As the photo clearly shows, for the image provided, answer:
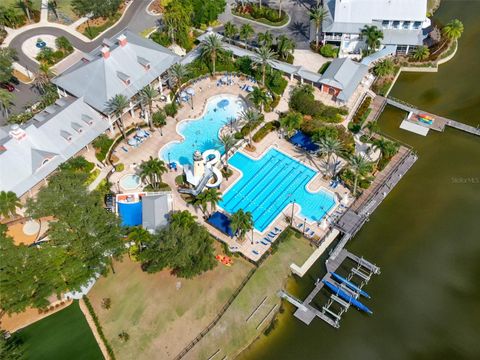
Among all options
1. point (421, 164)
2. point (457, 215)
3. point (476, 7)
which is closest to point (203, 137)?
point (421, 164)

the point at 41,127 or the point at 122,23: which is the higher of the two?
the point at 122,23

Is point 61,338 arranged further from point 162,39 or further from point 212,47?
point 162,39

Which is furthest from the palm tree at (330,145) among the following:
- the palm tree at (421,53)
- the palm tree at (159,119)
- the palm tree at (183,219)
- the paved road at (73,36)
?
the paved road at (73,36)

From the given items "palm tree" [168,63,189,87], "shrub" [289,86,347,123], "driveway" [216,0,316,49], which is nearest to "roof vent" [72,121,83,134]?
"palm tree" [168,63,189,87]

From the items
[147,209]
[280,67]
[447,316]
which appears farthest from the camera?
[280,67]

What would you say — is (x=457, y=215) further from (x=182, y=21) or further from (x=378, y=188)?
(x=182, y=21)

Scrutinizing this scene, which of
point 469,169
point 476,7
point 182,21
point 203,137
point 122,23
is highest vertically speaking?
point 476,7

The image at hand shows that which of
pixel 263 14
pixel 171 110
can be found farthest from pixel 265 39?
pixel 171 110

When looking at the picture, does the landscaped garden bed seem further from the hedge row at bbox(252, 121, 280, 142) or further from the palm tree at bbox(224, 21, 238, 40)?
the hedge row at bbox(252, 121, 280, 142)
